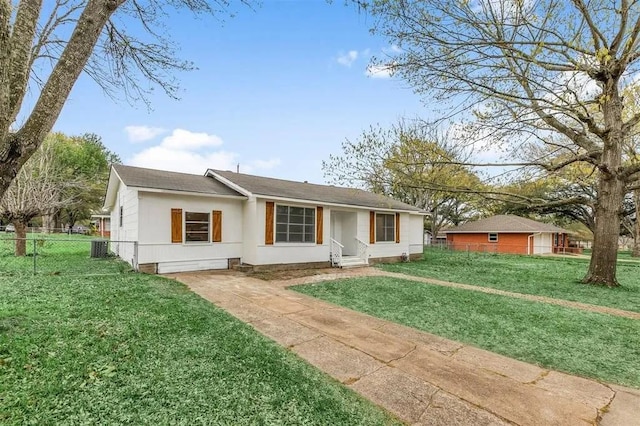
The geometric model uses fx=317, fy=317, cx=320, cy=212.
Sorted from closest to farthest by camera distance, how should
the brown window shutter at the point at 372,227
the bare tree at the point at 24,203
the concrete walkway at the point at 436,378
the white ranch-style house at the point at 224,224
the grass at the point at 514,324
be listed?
the concrete walkway at the point at 436,378 → the grass at the point at 514,324 → the white ranch-style house at the point at 224,224 → the bare tree at the point at 24,203 → the brown window shutter at the point at 372,227

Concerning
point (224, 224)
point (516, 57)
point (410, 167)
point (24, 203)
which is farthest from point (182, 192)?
point (516, 57)

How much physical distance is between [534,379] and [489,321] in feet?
7.52

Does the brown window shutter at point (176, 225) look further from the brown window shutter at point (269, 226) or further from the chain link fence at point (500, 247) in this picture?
the chain link fence at point (500, 247)

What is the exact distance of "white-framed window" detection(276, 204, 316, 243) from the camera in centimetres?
1100

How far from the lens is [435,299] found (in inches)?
285

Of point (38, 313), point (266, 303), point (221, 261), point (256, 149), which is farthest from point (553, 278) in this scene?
point (256, 149)

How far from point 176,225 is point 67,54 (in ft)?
24.0

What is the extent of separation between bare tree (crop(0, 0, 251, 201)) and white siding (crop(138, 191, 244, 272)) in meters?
4.01

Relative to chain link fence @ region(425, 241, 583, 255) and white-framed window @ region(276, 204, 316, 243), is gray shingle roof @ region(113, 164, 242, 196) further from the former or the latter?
chain link fence @ region(425, 241, 583, 255)

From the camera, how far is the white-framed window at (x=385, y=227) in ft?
48.1

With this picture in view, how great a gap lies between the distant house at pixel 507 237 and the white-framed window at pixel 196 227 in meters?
22.2

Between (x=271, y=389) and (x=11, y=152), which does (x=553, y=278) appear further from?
(x=11, y=152)

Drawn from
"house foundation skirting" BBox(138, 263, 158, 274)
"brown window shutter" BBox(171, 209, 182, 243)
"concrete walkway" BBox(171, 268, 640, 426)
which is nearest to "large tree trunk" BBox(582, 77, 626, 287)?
"concrete walkway" BBox(171, 268, 640, 426)

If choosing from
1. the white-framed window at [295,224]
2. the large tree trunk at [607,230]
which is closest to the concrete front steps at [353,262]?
the white-framed window at [295,224]
